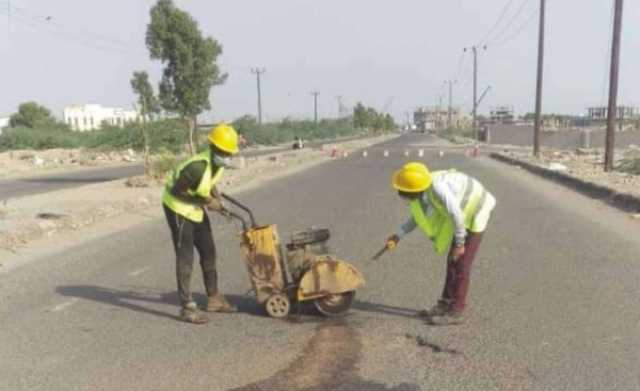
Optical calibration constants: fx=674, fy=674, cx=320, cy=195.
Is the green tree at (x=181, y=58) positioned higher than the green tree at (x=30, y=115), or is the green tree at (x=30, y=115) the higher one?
the green tree at (x=181, y=58)

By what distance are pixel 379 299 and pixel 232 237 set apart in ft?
13.8

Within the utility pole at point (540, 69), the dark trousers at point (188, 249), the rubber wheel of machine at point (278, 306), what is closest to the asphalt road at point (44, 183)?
the dark trousers at point (188, 249)

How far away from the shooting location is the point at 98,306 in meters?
6.30

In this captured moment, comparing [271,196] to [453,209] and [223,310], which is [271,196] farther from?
[453,209]

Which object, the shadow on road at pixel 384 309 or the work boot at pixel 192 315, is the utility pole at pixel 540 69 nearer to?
the shadow on road at pixel 384 309

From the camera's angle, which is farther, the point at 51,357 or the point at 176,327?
the point at 176,327

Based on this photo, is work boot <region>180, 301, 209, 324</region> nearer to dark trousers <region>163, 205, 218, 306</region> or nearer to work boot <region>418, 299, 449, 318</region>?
dark trousers <region>163, 205, 218, 306</region>

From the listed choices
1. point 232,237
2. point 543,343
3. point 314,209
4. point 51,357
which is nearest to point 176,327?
point 51,357

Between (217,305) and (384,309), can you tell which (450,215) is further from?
(217,305)

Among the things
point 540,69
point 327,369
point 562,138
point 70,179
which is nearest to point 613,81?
A: point 540,69

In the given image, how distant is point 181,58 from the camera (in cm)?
2277

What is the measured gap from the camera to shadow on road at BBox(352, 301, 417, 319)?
228 inches

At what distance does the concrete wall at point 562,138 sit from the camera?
5659 cm

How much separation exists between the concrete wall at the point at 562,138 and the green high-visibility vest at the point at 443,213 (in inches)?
2071
